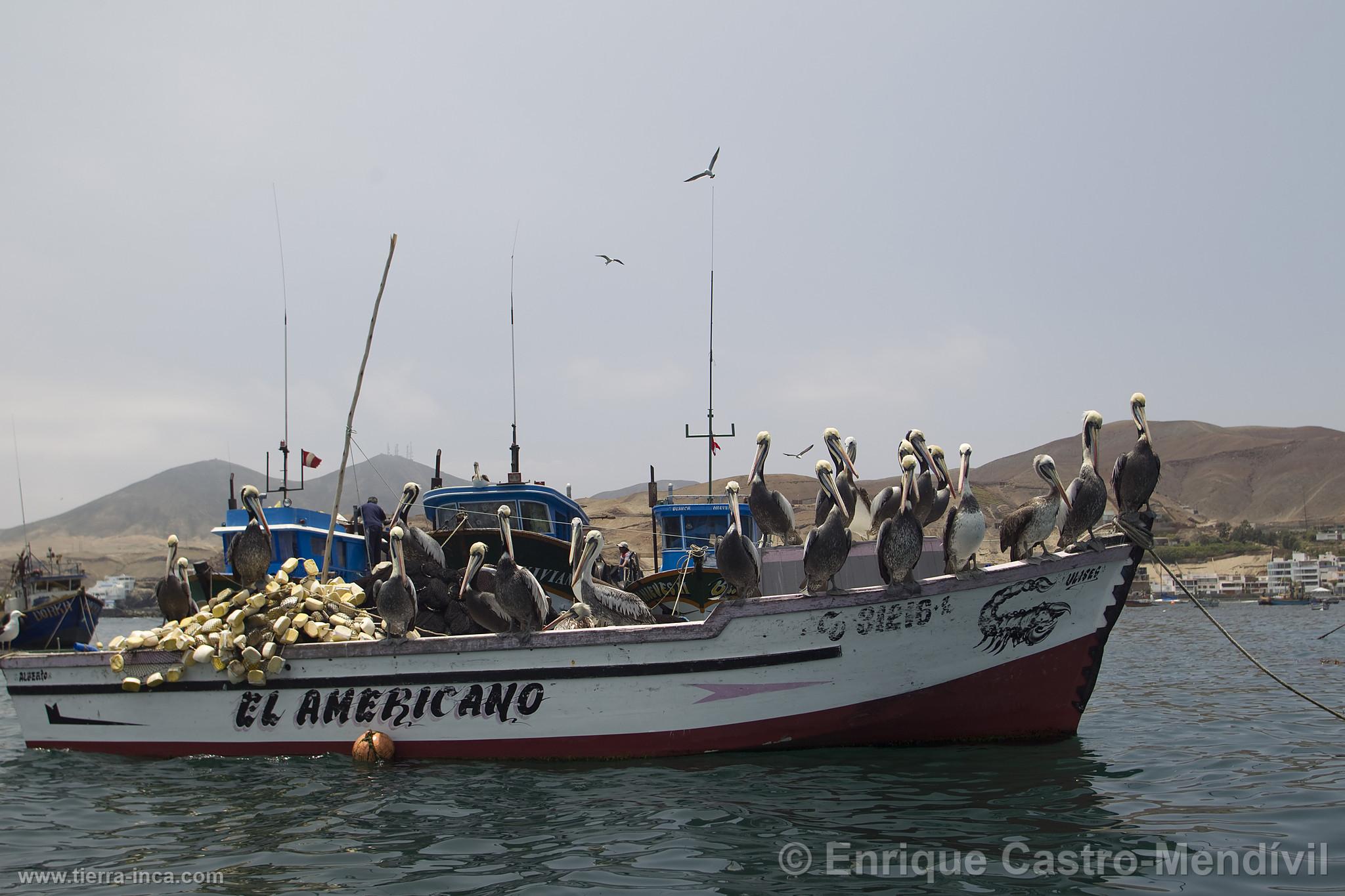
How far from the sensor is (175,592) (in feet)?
32.1

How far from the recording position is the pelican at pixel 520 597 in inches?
309

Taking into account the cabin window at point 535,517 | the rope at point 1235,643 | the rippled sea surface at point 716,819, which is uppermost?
the cabin window at point 535,517

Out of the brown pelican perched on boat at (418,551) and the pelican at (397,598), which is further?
the brown pelican perched on boat at (418,551)

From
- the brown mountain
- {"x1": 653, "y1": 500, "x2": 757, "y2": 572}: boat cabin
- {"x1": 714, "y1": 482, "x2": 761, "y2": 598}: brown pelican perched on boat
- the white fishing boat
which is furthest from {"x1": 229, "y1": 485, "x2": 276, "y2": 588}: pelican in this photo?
the brown mountain

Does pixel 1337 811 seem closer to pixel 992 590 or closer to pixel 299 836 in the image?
pixel 992 590

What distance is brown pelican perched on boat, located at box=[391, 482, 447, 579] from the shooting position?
9.62 meters

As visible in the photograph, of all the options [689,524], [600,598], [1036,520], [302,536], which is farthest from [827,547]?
[302,536]

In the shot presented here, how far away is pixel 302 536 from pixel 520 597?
859 cm

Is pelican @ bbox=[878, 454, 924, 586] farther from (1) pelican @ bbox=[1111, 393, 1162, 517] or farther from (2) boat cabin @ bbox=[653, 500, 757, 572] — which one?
(2) boat cabin @ bbox=[653, 500, 757, 572]

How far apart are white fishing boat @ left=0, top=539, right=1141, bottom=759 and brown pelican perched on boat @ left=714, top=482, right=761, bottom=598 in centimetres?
33

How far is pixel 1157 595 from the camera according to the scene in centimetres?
7688

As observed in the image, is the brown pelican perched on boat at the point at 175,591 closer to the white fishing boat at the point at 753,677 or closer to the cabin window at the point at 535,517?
the white fishing boat at the point at 753,677

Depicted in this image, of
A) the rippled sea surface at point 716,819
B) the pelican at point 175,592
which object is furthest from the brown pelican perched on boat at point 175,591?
the rippled sea surface at point 716,819

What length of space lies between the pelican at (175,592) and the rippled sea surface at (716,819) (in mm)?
1599
